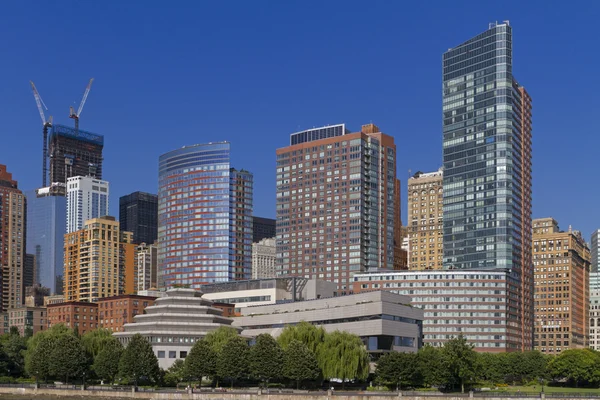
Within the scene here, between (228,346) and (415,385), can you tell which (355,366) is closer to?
(415,385)

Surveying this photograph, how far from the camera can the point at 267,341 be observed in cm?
18975

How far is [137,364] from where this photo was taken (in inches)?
7702

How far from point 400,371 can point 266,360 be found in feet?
91.5

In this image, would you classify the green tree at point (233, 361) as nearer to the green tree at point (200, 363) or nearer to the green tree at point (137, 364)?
the green tree at point (200, 363)

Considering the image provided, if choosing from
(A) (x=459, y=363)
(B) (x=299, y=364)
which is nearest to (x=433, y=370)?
(A) (x=459, y=363)

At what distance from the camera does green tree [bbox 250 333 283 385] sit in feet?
613

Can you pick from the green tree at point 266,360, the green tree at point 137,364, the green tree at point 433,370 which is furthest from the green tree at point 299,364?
the green tree at point 137,364

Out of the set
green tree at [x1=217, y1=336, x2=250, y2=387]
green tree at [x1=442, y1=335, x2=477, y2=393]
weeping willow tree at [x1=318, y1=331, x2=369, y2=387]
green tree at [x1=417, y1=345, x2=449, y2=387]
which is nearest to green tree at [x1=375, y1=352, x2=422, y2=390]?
green tree at [x1=417, y1=345, x2=449, y2=387]

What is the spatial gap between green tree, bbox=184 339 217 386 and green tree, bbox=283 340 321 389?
53.7ft

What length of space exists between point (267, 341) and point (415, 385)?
32402mm

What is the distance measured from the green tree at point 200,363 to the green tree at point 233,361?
2508mm

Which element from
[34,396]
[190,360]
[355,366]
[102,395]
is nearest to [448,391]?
[355,366]

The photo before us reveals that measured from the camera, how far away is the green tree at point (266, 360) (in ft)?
613

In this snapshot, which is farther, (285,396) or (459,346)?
(459,346)
